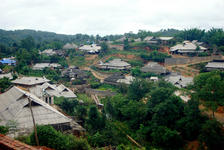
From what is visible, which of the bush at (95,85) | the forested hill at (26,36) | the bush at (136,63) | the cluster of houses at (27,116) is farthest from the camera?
the forested hill at (26,36)

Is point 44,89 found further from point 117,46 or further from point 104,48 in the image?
point 117,46

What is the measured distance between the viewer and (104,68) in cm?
4353

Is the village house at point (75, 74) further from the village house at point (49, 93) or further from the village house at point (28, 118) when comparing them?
the village house at point (28, 118)

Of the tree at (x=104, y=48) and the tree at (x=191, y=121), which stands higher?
the tree at (x=104, y=48)

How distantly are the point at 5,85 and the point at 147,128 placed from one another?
22.7 meters

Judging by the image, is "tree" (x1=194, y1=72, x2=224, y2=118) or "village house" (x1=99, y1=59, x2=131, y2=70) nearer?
"tree" (x1=194, y1=72, x2=224, y2=118)

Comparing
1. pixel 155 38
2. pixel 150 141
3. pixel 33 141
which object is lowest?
pixel 150 141

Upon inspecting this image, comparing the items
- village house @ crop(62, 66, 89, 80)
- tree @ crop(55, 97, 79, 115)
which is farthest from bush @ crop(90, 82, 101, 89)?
tree @ crop(55, 97, 79, 115)

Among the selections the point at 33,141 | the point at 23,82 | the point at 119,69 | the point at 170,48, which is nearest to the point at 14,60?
the point at 23,82

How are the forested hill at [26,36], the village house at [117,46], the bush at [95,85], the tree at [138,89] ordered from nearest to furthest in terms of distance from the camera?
the tree at [138,89] < the bush at [95,85] < the village house at [117,46] < the forested hill at [26,36]

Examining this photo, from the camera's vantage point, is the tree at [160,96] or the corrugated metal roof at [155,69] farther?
the corrugated metal roof at [155,69]

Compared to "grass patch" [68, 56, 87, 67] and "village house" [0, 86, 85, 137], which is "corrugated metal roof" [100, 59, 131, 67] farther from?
"village house" [0, 86, 85, 137]

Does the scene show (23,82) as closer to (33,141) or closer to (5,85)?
(5,85)

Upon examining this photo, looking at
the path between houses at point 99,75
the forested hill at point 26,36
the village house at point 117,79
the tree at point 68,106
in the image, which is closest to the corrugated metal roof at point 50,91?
the tree at point 68,106
